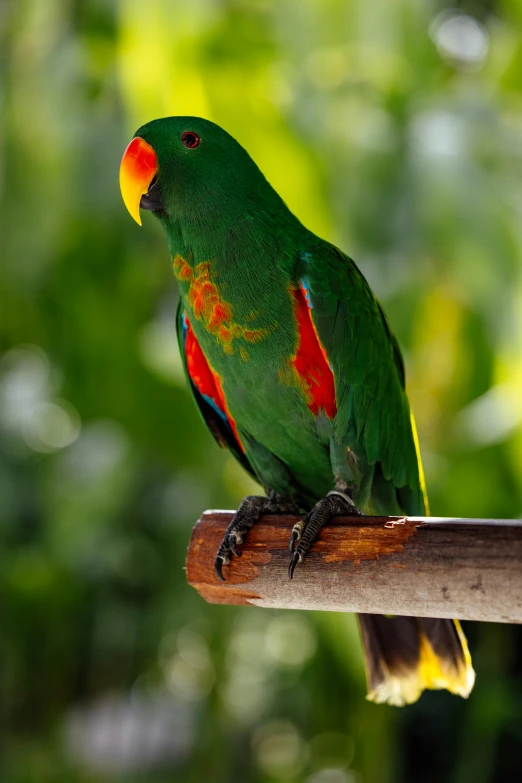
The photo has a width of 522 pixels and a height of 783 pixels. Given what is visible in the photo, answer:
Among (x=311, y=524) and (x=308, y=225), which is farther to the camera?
(x=308, y=225)

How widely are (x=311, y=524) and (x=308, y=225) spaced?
0.78 m

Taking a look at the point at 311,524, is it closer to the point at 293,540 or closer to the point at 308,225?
the point at 293,540

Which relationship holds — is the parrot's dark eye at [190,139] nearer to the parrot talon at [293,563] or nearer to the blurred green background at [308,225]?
the parrot talon at [293,563]

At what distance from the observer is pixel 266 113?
1530 millimetres

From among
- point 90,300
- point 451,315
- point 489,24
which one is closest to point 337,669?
point 451,315

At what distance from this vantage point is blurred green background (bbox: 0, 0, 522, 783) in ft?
5.16

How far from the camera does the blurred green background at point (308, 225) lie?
1.57 m

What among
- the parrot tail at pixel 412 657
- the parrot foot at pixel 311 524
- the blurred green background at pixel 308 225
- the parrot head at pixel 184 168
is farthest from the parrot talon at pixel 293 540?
the blurred green background at pixel 308 225

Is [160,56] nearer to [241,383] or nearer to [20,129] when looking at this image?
[20,129]

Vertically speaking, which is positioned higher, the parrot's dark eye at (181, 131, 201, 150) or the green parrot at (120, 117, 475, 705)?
the parrot's dark eye at (181, 131, 201, 150)

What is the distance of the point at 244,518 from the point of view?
93 cm

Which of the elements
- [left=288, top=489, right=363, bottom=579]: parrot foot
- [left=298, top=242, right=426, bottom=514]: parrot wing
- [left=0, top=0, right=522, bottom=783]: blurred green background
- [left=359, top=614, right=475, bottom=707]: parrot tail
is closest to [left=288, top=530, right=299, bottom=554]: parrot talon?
[left=288, top=489, right=363, bottom=579]: parrot foot

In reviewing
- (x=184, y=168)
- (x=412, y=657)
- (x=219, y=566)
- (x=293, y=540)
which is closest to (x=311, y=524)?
(x=293, y=540)

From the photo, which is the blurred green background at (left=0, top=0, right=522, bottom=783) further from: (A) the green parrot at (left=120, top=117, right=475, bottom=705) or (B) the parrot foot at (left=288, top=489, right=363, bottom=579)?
(B) the parrot foot at (left=288, top=489, right=363, bottom=579)
